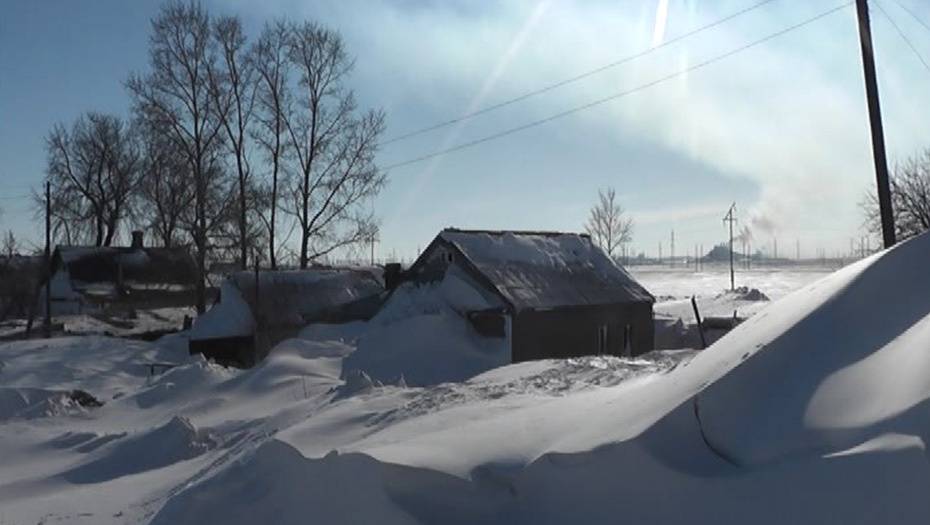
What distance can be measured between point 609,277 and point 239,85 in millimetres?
23826

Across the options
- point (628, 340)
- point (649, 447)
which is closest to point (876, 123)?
point (628, 340)

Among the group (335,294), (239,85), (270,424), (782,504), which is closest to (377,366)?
(270,424)

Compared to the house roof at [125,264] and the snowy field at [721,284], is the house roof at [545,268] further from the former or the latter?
the house roof at [125,264]

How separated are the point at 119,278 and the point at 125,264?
1034mm

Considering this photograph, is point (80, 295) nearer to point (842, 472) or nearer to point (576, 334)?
point (576, 334)

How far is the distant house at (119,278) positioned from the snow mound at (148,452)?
36.7 meters

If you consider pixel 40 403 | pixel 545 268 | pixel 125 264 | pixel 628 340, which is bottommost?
pixel 40 403

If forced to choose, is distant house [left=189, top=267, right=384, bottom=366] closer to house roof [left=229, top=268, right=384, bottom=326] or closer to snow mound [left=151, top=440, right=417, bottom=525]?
house roof [left=229, top=268, right=384, bottom=326]

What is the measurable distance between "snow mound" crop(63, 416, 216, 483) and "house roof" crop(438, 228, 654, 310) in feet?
34.1

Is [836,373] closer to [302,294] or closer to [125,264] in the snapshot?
[302,294]

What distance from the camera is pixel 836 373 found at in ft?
15.2

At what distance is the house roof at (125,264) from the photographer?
48312mm

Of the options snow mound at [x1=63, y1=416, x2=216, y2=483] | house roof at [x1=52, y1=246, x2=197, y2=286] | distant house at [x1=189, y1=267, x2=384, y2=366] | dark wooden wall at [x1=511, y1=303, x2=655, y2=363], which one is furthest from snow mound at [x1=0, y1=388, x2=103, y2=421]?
house roof at [x1=52, y1=246, x2=197, y2=286]

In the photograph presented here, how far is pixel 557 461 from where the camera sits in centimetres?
494
